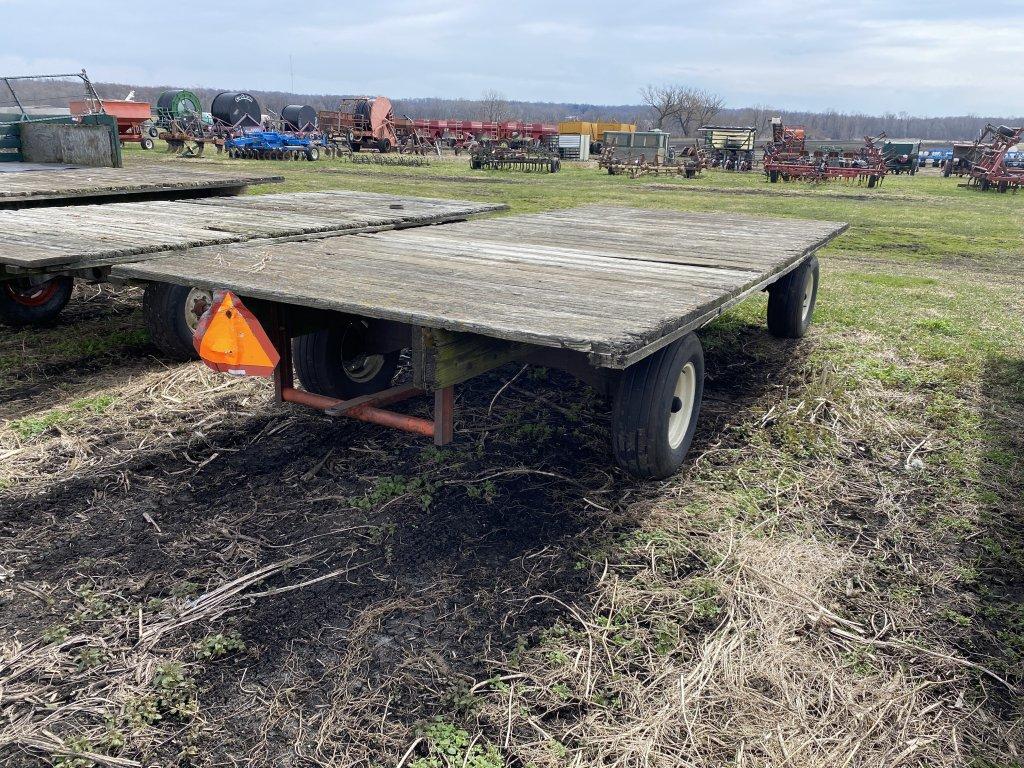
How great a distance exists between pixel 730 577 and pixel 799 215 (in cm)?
1631

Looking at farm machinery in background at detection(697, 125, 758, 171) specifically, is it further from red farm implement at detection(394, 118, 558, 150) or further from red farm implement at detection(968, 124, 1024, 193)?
red farm implement at detection(968, 124, 1024, 193)

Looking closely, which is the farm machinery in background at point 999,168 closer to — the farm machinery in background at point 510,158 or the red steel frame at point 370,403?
the farm machinery in background at point 510,158

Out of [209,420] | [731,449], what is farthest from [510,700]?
[209,420]

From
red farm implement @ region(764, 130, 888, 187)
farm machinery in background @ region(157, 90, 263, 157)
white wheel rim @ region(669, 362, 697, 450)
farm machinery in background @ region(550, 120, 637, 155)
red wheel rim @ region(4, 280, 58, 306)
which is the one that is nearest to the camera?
white wheel rim @ region(669, 362, 697, 450)

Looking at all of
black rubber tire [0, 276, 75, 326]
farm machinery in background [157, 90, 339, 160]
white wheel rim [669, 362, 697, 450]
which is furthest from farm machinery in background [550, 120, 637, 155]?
white wheel rim [669, 362, 697, 450]

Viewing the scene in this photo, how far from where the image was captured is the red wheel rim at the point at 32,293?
20.9 feet

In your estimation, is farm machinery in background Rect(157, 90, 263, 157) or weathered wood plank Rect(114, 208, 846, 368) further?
farm machinery in background Rect(157, 90, 263, 157)

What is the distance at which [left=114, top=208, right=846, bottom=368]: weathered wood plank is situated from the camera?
3010 mm

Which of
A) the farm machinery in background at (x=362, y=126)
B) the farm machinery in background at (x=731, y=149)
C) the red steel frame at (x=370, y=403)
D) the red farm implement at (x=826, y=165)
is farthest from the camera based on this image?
the farm machinery in background at (x=731, y=149)

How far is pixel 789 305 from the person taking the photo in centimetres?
657

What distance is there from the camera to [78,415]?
4816 millimetres

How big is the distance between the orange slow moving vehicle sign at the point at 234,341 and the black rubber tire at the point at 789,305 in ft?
14.9

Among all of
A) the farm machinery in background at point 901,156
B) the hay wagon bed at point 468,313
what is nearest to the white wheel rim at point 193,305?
the hay wagon bed at point 468,313

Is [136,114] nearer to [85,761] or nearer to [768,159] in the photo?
[768,159]
